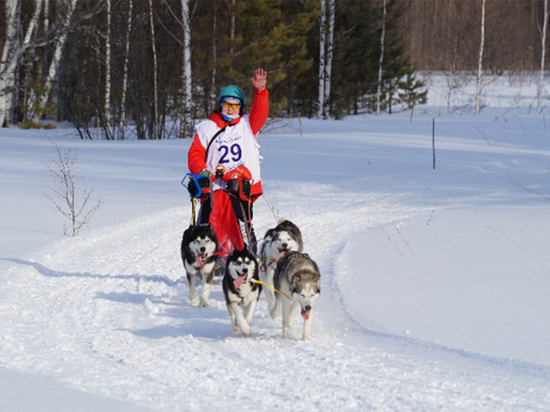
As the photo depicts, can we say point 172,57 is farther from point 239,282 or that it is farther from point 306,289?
point 306,289

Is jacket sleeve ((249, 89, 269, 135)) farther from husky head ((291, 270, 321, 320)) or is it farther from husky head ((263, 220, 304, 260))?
husky head ((291, 270, 321, 320))

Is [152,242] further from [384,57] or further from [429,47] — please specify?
[429,47]

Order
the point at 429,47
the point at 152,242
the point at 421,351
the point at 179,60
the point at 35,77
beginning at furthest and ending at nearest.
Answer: the point at 429,47 < the point at 35,77 < the point at 179,60 < the point at 152,242 < the point at 421,351

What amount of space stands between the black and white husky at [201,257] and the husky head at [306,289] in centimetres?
134

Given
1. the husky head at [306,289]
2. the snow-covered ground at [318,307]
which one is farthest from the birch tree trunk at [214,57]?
the husky head at [306,289]

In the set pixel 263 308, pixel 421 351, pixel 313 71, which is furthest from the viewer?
pixel 313 71

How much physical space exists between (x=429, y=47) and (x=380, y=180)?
144 feet

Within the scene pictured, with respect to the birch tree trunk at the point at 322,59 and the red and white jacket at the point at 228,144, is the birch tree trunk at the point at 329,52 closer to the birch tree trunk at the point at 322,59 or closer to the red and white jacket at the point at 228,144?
the birch tree trunk at the point at 322,59

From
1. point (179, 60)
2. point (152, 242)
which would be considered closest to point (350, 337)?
point (152, 242)

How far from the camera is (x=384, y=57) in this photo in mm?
35031

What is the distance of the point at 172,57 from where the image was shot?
23.5 m

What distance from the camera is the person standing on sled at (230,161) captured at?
7207 millimetres

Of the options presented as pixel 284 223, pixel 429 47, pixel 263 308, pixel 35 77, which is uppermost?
pixel 429 47

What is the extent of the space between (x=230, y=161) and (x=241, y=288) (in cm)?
173
